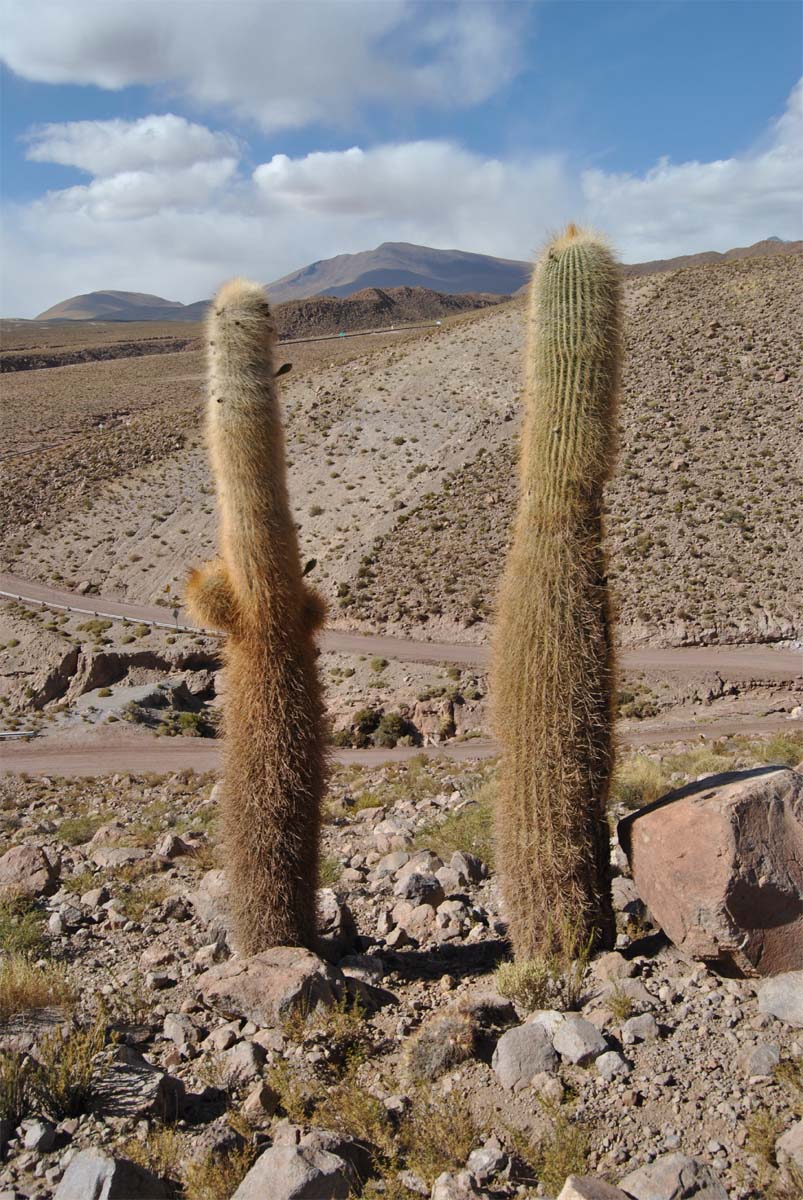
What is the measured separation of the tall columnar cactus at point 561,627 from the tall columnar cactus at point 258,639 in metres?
1.45

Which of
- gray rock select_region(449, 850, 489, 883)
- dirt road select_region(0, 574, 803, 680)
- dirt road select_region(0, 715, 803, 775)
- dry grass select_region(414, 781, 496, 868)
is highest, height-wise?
gray rock select_region(449, 850, 489, 883)

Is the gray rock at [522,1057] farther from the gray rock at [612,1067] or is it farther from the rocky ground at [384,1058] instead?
the gray rock at [612,1067]

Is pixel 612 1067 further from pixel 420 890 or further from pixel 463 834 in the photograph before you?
pixel 463 834

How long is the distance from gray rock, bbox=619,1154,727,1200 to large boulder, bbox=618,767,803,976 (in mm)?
1721

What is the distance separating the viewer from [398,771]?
17.5 metres

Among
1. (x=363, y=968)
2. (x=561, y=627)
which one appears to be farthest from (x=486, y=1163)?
(x=561, y=627)

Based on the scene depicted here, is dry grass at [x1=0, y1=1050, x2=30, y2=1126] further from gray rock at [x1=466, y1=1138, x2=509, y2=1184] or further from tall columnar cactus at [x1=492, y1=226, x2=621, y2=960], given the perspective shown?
tall columnar cactus at [x1=492, y1=226, x2=621, y2=960]

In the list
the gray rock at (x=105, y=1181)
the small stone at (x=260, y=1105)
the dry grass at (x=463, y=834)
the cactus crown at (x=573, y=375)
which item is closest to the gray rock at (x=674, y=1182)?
the small stone at (x=260, y=1105)

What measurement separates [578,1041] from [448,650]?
72.5ft

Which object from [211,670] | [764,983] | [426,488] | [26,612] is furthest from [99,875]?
[426,488]

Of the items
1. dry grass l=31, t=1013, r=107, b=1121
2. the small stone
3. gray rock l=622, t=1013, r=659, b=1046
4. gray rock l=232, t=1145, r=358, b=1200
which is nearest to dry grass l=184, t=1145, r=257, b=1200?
gray rock l=232, t=1145, r=358, b=1200

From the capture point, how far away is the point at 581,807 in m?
5.83

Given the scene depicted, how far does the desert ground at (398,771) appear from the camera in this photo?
4.38 meters

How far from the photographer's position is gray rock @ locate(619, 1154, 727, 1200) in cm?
374
